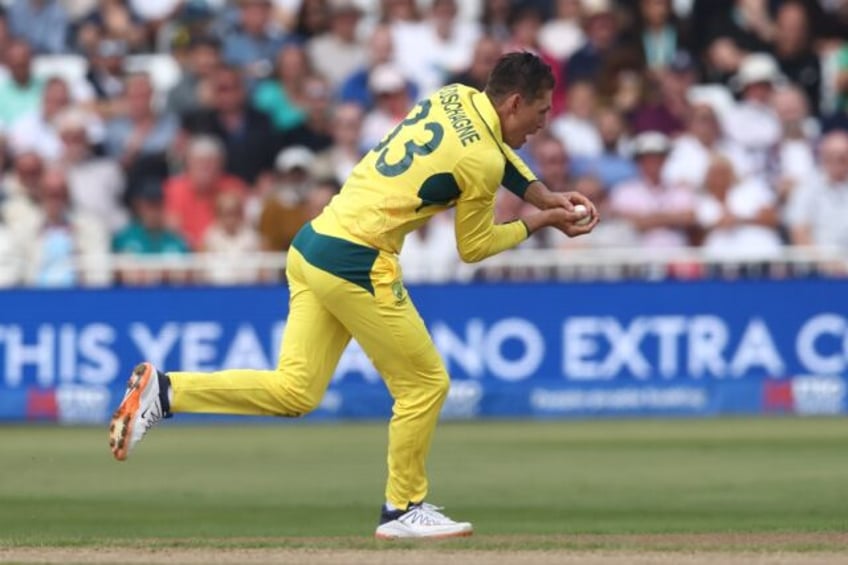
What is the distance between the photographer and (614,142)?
63.3 ft

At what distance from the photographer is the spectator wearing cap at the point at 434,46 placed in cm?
2034

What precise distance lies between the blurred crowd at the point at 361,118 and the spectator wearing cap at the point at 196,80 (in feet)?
0.09

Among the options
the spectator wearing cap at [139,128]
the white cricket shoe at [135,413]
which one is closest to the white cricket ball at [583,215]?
the white cricket shoe at [135,413]

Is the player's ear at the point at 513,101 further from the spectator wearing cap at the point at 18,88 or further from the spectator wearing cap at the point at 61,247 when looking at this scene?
the spectator wearing cap at the point at 18,88

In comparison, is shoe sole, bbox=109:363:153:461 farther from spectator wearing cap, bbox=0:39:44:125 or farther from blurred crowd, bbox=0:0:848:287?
spectator wearing cap, bbox=0:39:44:125

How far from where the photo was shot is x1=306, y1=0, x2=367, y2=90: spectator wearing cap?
20.8m

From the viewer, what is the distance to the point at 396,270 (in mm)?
9414

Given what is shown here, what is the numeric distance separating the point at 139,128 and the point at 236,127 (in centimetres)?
107

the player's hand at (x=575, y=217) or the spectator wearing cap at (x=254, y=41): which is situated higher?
the spectator wearing cap at (x=254, y=41)

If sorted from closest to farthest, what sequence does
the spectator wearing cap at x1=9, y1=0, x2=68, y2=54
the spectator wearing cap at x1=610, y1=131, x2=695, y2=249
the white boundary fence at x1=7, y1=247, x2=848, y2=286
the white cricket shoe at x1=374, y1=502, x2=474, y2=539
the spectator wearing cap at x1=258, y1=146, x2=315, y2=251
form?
the white cricket shoe at x1=374, y1=502, x2=474, y2=539, the white boundary fence at x1=7, y1=247, x2=848, y2=286, the spectator wearing cap at x1=610, y1=131, x2=695, y2=249, the spectator wearing cap at x1=258, y1=146, x2=315, y2=251, the spectator wearing cap at x1=9, y1=0, x2=68, y2=54

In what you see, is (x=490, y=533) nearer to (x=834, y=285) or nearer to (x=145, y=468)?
(x=145, y=468)

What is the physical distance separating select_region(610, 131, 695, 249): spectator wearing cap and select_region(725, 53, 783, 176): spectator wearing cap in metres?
1.01

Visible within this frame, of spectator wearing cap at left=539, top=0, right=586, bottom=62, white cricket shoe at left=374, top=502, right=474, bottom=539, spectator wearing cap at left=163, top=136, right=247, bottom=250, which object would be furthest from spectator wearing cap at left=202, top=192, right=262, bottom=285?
white cricket shoe at left=374, top=502, right=474, bottom=539

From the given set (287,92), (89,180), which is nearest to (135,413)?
(89,180)
